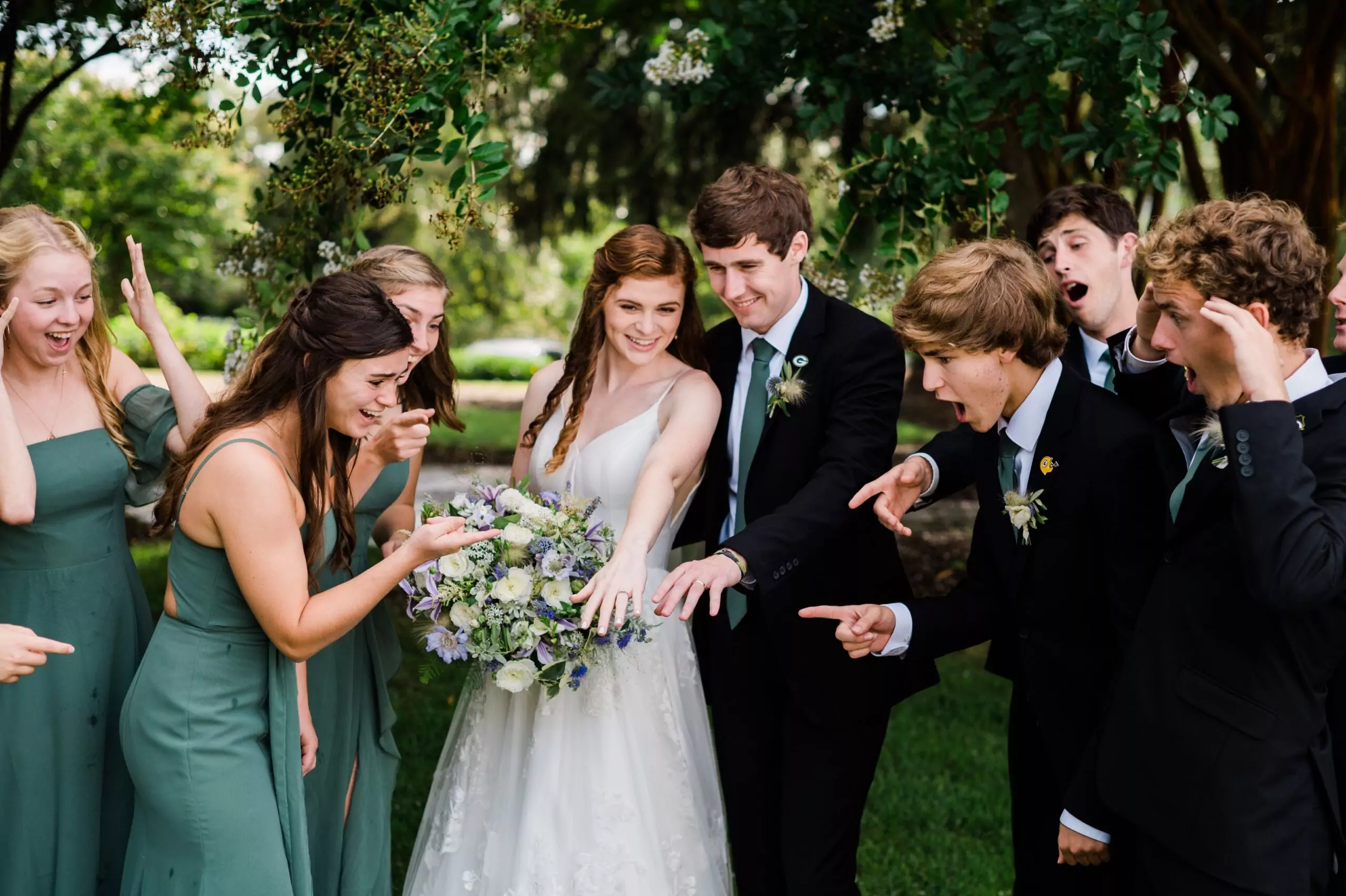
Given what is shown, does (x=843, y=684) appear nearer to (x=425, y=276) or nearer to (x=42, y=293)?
(x=425, y=276)

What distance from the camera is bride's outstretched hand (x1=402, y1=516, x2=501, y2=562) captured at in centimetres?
304

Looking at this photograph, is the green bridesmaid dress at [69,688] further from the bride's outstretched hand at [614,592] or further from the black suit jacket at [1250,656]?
the black suit jacket at [1250,656]

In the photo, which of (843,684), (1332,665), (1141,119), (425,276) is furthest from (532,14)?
(1332,665)

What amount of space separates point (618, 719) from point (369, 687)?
848 mm

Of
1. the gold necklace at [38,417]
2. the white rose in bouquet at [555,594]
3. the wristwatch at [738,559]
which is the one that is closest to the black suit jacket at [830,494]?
the wristwatch at [738,559]

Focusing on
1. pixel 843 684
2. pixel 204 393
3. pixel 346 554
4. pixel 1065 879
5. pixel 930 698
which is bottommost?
pixel 930 698

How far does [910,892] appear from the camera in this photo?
5.07m

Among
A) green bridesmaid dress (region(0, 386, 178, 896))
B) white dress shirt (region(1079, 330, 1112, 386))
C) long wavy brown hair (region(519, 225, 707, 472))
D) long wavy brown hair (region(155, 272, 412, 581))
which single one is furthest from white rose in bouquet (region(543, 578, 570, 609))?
white dress shirt (region(1079, 330, 1112, 386))

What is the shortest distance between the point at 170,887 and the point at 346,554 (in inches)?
39.4

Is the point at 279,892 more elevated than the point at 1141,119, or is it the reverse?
the point at 1141,119

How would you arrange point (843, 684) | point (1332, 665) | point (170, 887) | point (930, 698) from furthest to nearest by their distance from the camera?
point (930, 698)
point (843, 684)
point (170, 887)
point (1332, 665)

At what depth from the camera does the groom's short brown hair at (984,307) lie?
10.6 feet

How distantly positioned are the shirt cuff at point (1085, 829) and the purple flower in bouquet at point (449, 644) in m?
1.62

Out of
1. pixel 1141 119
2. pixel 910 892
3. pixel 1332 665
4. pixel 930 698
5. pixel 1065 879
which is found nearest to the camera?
pixel 1332 665
